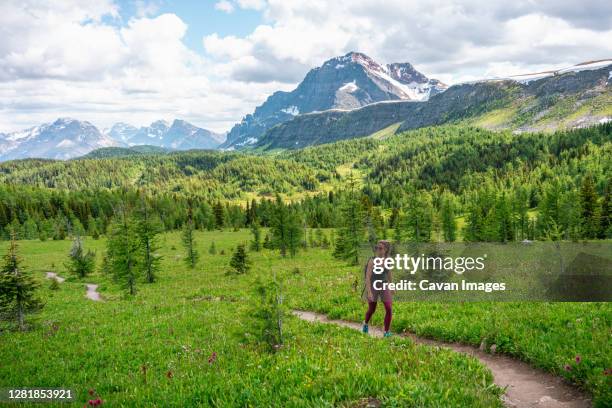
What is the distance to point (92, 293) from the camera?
136ft

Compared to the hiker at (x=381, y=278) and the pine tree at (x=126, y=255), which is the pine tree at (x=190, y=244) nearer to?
the pine tree at (x=126, y=255)

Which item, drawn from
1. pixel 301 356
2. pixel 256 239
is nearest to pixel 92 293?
pixel 256 239

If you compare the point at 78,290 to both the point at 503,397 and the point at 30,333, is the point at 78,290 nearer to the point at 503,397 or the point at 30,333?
the point at 30,333

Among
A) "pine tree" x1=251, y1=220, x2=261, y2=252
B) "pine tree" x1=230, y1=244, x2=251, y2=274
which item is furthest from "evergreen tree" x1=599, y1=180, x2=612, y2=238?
"pine tree" x1=230, y1=244, x2=251, y2=274

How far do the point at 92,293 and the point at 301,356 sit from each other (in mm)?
39067

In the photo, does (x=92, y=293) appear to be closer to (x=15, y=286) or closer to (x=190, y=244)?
(x=190, y=244)

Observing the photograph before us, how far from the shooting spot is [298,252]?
72.6 metres

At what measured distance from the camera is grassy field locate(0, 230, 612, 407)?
769cm

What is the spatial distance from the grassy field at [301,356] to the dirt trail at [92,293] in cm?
1696

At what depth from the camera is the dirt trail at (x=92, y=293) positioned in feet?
123

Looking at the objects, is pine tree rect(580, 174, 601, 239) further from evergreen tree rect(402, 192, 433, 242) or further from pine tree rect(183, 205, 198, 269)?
pine tree rect(183, 205, 198, 269)

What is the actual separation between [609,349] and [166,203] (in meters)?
183

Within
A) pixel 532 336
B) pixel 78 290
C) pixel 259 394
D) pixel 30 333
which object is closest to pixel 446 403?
pixel 259 394

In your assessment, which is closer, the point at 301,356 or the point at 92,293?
the point at 301,356
